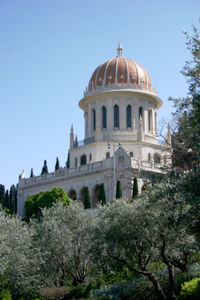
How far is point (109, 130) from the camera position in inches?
2554

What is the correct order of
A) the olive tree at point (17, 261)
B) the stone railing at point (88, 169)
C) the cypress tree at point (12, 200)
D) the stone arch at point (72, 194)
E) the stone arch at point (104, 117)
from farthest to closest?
the cypress tree at point (12, 200)
the stone arch at point (104, 117)
the stone arch at point (72, 194)
the stone railing at point (88, 169)
the olive tree at point (17, 261)

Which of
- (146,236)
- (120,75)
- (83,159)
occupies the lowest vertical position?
(146,236)

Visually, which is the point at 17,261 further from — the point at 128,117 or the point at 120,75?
the point at 120,75

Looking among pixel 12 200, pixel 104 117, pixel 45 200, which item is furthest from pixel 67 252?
pixel 12 200

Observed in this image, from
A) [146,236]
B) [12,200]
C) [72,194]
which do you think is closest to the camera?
[146,236]

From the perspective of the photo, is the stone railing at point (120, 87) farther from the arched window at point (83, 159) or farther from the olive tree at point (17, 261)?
the olive tree at point (17, 261)

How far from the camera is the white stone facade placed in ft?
204

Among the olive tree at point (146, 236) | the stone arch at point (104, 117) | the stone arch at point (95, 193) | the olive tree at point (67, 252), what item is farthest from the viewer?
the stone arch at point (104, 117)

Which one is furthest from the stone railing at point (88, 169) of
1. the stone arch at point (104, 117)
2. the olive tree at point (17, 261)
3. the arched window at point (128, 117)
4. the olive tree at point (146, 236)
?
the olive tree at point (146, 236)

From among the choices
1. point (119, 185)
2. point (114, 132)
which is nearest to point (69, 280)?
point (119, 185)

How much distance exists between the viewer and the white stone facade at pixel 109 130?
62.3 metres

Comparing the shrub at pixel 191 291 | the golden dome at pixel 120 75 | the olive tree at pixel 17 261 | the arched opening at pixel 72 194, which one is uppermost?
the golden dome at pixel 120 75

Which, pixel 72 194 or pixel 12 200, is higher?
pixel 12 200

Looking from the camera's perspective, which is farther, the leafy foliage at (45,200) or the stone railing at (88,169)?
the stone railing at (88,169)
